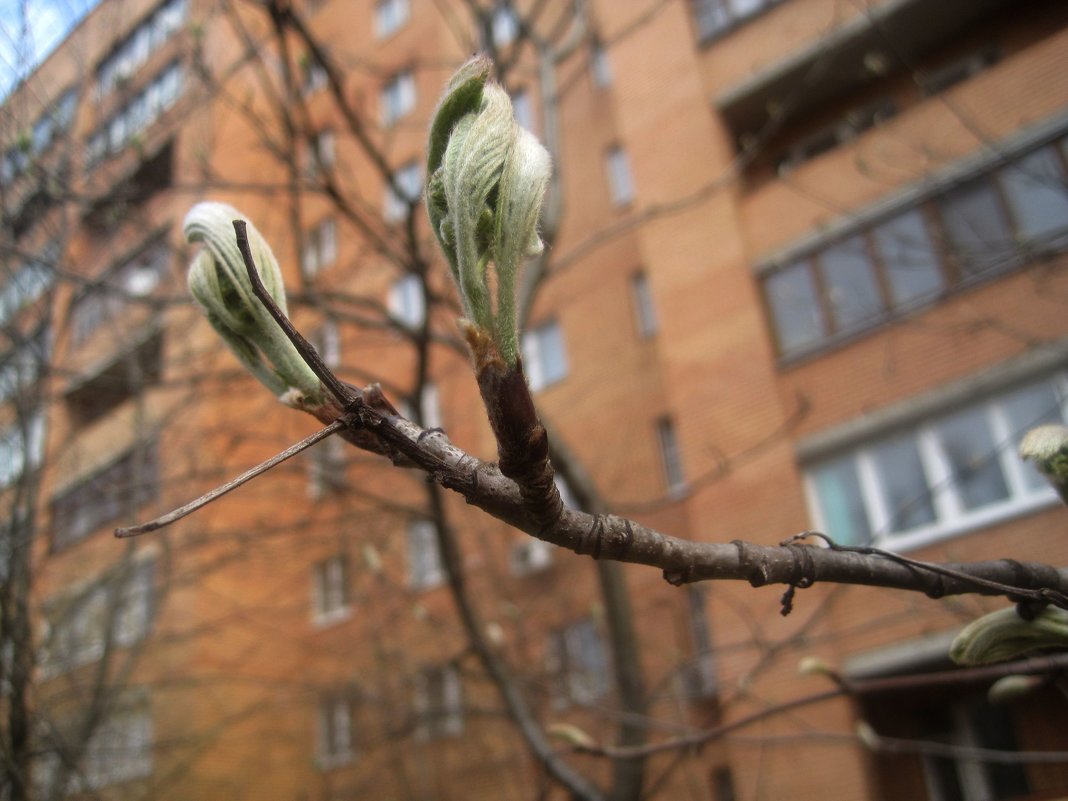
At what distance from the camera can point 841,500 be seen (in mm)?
11148

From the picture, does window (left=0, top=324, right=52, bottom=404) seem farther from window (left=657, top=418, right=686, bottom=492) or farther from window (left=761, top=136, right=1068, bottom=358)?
window (left=657, top=418, right=686, bottom=492)

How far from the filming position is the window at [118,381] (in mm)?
9109

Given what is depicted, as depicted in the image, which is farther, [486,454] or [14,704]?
[486,454]

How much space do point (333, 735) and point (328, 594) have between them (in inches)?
104

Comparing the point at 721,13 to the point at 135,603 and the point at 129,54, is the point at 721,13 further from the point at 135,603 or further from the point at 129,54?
the point at 135,603

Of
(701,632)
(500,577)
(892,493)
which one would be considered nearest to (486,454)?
(500,577)

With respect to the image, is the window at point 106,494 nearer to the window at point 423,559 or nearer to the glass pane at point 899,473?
the window at point 423,559

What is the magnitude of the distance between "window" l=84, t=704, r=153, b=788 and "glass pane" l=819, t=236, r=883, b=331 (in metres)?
8.82

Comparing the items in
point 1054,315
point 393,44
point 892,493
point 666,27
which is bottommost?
point 892,493

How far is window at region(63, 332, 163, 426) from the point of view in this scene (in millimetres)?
9109

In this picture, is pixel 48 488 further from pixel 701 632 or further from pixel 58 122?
pixel 701 632

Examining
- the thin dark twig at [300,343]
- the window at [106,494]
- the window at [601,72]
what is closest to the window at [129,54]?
the window at [106,494]

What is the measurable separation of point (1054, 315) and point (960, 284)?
3.15ft

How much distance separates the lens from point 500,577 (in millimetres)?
14742
